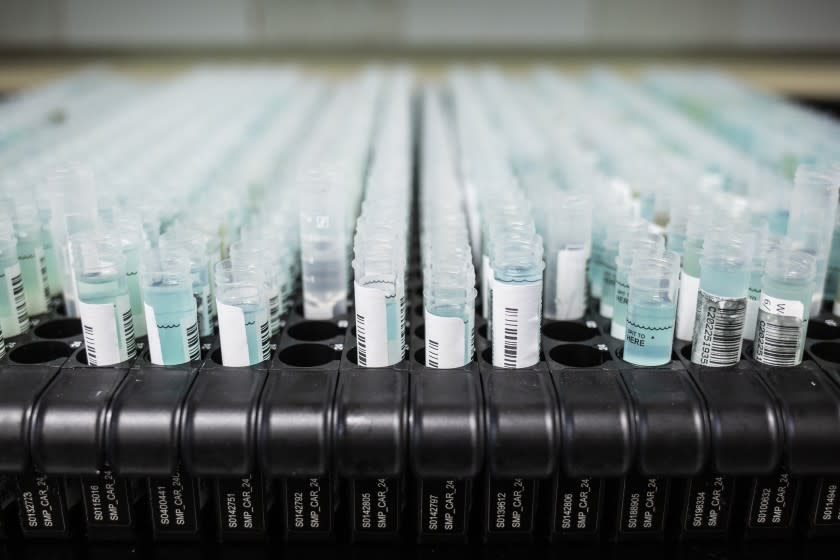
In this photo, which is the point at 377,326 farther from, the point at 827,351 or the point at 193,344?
the point at 827,351

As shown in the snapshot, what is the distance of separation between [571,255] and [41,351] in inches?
34.2

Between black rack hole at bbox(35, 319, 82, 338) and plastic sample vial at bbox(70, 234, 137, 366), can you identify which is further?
black rack hole at bbox(35, 319, 82, 338)

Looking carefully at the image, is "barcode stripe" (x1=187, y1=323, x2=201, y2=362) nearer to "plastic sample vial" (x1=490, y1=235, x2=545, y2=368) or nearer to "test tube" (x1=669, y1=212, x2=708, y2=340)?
"plastic sample vial" (x1=490, y1=235, x2=545, y2=368)

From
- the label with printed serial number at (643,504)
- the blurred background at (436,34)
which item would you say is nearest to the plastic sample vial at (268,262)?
the label with printed serial number at (643,504)

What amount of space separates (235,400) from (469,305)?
0.36m

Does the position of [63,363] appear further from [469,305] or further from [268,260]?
[469,305]

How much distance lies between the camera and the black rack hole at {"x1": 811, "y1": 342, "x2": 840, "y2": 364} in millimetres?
1169

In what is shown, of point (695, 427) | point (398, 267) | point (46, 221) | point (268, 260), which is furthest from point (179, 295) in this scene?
point (695, 427)

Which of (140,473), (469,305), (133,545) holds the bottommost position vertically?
(133,545)

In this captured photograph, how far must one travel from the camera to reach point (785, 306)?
107cm

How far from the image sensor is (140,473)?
3.28ft

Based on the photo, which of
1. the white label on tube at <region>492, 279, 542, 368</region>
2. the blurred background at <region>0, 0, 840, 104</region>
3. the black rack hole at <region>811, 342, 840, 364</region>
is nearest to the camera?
the white label on tube at <region>492, 279, 542, 368</region>

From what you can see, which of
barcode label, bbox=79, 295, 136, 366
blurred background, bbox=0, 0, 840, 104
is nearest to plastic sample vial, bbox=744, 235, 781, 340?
barcode label, bbox=79, 295, 136, 366

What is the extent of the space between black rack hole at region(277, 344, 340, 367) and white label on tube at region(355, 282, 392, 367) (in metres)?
0.09
